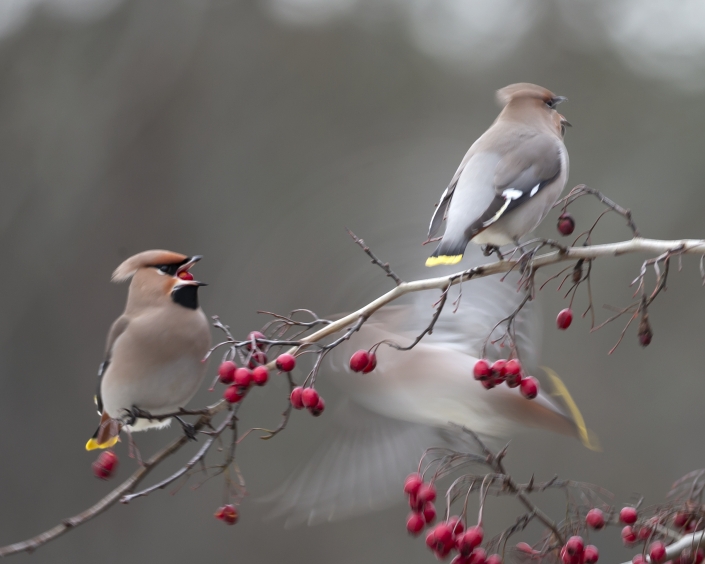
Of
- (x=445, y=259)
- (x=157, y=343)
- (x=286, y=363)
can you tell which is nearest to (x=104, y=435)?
(x=157, y=343)

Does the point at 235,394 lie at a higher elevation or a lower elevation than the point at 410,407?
higher

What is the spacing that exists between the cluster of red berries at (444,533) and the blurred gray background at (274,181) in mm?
2585

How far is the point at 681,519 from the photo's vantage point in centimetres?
118

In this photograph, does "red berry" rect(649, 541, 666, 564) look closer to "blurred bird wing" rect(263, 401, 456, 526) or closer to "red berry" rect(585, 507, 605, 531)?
"red berry" rect(585, 507, 605, 531)

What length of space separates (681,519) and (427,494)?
17.5 inches

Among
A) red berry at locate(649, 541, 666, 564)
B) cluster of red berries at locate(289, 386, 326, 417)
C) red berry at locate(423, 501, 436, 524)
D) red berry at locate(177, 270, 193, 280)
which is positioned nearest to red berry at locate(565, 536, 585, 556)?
red berry at locate(649, 541, 666, 564)

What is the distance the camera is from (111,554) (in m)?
4.20

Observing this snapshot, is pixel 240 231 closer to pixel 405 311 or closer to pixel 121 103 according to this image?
pixel 121 103

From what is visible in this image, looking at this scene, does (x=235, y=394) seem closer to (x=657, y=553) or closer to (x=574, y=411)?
(x=657, y=553)

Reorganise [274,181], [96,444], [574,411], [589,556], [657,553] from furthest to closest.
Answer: [274,181] → [96,444] → [574,411] → [589,556] → [657,553]

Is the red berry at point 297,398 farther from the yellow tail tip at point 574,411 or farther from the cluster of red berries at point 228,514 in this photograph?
the yellow tail tip at point 574,411

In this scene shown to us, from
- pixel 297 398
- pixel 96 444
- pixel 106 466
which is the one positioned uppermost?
pixel 297 398

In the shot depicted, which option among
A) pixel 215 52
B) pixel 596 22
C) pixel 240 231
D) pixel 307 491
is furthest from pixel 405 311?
pixel 596 22

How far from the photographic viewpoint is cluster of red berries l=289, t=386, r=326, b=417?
1.09 m
